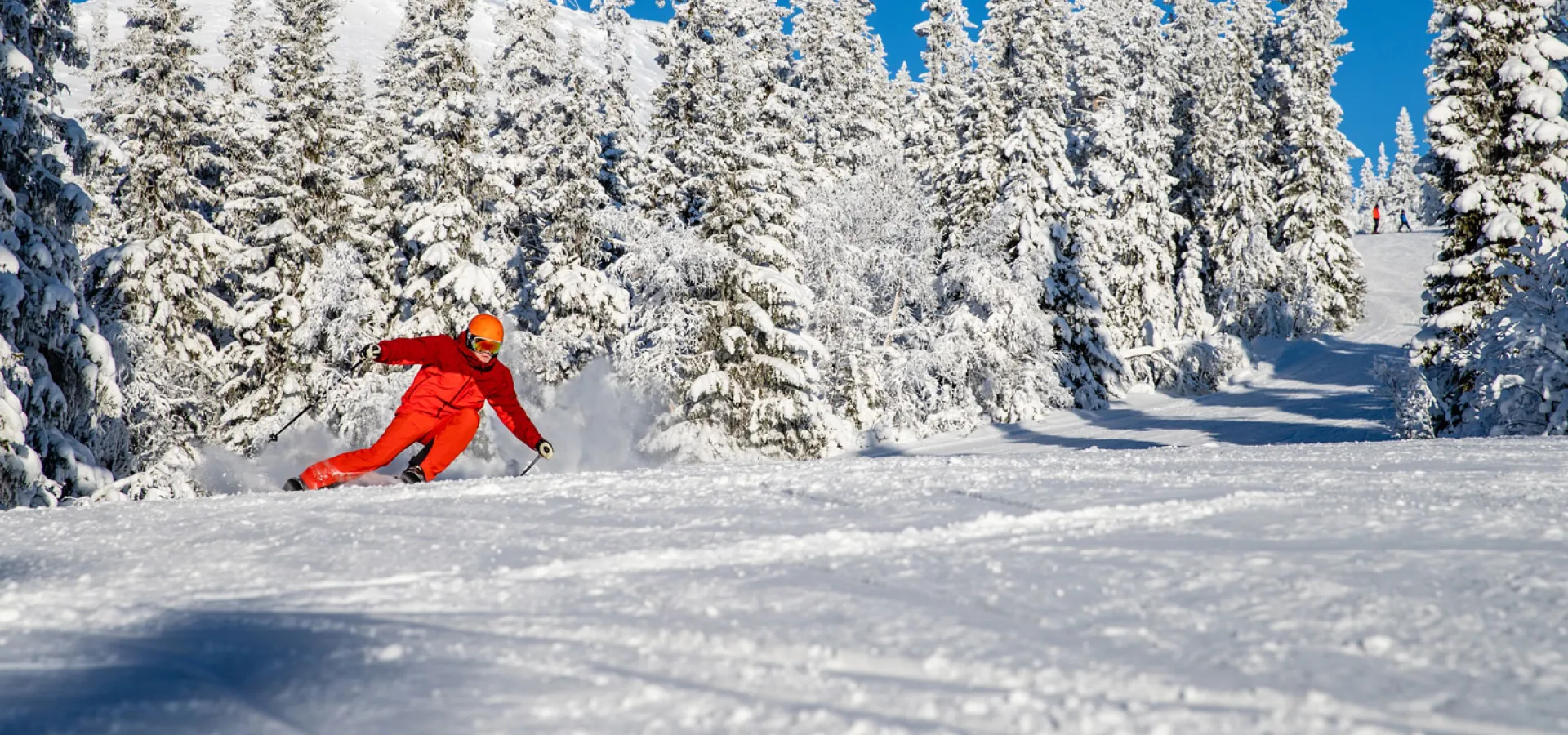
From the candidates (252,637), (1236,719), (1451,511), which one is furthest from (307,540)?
(1451,511)

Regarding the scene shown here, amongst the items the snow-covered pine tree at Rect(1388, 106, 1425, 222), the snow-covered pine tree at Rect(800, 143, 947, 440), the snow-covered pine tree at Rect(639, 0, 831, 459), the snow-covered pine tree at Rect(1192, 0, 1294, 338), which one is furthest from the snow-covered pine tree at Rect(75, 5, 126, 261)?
the snow-covered pine tree at Rect(1388, 106, 1425, 222)

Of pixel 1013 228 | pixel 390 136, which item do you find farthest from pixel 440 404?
pixel 390 136

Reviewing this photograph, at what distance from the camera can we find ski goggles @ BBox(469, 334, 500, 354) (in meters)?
7.16

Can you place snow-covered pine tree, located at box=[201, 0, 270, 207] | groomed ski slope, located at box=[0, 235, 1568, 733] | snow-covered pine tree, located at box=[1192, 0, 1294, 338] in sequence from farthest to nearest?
snow-covered pine tree, located at box=[1192, 0, 1294, 338] → snow-covered pine tree, located at box=[201, 0, 270, 207] → groomed ski slope, located at box=[0, 235, 1568, 733]

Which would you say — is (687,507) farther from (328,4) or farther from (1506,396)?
(328,4)

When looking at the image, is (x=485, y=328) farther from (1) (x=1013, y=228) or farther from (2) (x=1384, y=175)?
(2) (x=1384, y=175)

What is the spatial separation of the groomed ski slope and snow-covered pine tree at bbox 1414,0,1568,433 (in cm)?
1568

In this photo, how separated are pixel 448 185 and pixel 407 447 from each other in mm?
16099

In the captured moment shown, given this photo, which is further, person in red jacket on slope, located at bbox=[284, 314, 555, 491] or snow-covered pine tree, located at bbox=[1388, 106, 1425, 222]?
snow-covered pine tree, located at bbox=[1388, 106, 1425, 222]

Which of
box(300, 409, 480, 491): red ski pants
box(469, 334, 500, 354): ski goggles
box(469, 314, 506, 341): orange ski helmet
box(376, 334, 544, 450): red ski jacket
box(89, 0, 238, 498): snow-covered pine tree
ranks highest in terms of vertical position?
box(89, 0, 238, 498): snow-covered pine tree

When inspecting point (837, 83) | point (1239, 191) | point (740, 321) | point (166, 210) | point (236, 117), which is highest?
point (837, 83)

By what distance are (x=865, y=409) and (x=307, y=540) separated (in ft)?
68.6

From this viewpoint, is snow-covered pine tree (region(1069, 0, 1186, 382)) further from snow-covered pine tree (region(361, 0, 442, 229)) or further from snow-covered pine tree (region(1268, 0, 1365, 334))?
snow-covered pine tree (region(361, 0, 442, 229))

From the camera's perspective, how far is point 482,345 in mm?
7184
